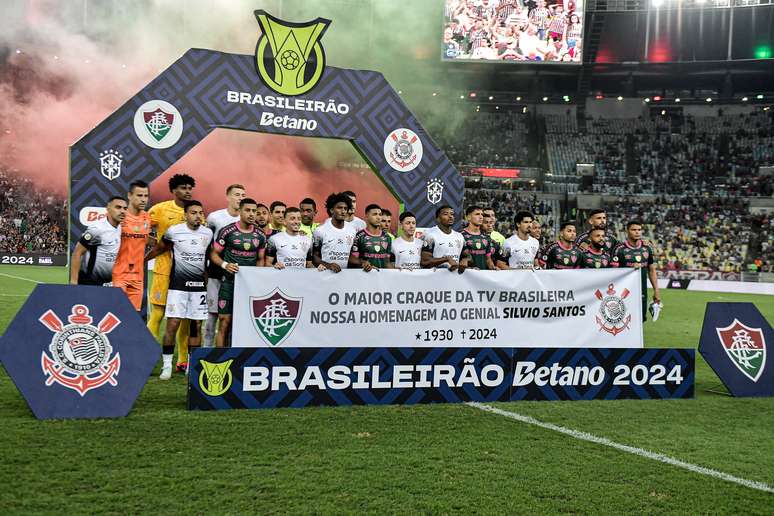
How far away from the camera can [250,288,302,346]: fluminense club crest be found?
7.18 meters

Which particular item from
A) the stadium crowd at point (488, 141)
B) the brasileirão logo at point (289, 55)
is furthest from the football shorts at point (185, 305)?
the stadium crowd at point (488, 141)

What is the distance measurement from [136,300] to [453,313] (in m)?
3.37

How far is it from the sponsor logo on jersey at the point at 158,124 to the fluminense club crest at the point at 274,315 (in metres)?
3.30

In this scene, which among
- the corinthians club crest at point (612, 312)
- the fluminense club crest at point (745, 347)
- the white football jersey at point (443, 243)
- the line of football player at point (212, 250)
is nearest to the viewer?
the line of football player at point (212, 250)

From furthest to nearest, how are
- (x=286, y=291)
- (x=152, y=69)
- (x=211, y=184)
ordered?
(x=211, y=184)
(x=152, y=69)
(x=286, y=291)

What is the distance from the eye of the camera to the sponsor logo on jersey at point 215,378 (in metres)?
5.90

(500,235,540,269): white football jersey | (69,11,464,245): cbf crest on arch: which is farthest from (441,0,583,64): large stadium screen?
(500,235,540,269): white football jersey

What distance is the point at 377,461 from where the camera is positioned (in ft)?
15.7

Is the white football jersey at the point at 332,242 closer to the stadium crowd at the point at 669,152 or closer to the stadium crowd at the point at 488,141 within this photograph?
the stadium crowd at the point at 488,141

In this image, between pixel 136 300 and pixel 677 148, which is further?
pixel 677 148

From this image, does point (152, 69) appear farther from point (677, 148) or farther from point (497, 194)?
point (677, 148)

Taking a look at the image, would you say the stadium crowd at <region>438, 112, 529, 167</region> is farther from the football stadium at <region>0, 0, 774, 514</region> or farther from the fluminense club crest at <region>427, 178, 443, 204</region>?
the fluminense club crest at <region>427, 178, 443, 204</region>

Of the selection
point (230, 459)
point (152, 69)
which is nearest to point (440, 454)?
point (230, 459)

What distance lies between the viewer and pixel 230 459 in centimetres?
469
